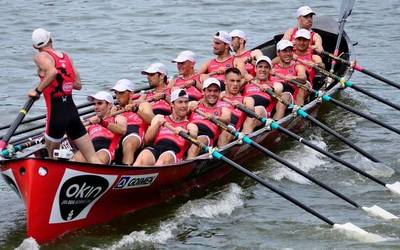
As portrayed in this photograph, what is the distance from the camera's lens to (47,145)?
36.1ft

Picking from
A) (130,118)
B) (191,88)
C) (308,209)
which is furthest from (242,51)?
(308,209)

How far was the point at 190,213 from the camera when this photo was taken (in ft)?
40.0

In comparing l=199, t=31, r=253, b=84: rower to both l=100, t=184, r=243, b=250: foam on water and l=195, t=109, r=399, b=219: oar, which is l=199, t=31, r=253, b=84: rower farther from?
l=195, t=109, r=399, b=219: oar

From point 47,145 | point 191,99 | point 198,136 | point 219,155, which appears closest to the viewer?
point 47,145

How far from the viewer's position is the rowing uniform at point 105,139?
11841mm

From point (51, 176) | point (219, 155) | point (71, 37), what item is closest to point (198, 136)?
point (219, 155)

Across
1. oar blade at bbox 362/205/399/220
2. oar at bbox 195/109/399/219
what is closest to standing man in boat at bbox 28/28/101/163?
oar at bbox 195/109/399/219

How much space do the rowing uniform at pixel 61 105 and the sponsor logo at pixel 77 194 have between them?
65cm

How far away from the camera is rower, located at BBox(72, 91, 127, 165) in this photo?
11617 millimetres

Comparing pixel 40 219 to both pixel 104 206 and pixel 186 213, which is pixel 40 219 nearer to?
pixel 104 206

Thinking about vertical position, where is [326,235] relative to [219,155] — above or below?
below

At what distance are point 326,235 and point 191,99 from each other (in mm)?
3626

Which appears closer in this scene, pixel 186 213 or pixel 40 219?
pixel 40 219

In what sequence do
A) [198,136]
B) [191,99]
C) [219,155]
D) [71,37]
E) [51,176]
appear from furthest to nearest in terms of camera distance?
[71,37] → [191,99] → [198,136] → [219,155] → [51,176]
